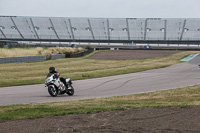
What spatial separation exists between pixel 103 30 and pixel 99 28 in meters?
1.88

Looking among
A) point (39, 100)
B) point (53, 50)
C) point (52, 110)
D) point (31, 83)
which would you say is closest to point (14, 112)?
point (52, 110)

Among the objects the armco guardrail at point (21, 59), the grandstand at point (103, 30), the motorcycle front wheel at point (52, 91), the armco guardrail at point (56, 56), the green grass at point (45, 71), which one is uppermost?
the grandstand at point (103, 30)

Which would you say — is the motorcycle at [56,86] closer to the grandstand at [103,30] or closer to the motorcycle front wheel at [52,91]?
the motorcycle front wheel at [52,91]

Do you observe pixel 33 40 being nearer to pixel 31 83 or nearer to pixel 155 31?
pixel 155 31

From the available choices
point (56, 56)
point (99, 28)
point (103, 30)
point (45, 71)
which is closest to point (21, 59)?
point (45, 71)

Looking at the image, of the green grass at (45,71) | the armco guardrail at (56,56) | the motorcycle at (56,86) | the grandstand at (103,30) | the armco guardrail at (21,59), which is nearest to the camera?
the motorcycle at (56,86)

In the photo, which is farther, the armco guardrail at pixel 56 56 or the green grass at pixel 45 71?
the armco guardrail at pixel 56 56

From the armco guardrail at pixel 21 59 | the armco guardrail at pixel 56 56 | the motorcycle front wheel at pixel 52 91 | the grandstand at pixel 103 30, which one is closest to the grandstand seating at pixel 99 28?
the grandstand at pixel 103 30

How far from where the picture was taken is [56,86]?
47.0ft

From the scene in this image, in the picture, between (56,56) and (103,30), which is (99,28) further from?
(56,56)

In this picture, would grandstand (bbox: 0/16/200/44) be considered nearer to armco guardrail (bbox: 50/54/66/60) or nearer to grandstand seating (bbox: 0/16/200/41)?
grandstand seating (bbox: 0/16/200/41)

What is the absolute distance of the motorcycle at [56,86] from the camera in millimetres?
14016

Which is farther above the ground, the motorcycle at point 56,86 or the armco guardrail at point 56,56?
the armco guardrail at point 56,56

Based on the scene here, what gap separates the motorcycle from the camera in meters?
14.0
